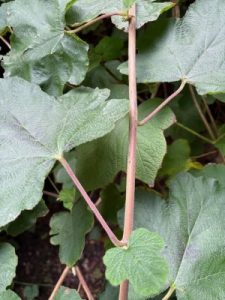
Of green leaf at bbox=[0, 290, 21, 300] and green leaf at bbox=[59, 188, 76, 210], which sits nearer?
green leaf at bbox=[0, 290, 21, 300]

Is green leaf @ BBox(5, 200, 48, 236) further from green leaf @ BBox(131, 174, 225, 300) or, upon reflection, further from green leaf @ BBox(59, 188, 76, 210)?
green leaf @ BBox(131, 174, 225, 300)

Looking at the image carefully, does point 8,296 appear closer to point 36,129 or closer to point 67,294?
point 67,294

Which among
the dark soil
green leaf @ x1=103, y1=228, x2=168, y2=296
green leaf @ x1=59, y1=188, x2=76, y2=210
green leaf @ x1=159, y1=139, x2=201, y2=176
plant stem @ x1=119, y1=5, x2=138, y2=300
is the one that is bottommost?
the dark soil

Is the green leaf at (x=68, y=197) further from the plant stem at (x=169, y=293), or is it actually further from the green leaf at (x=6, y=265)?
the plant stem at (x=169, y=293)

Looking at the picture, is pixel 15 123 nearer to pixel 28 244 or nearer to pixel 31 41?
pixel 31 41

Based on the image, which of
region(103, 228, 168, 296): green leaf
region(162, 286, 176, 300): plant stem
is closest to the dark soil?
region(162, 286, 176, 300): plant stem

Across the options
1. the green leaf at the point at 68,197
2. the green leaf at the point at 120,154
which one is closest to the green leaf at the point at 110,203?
the green leaf at the point at 68,197
